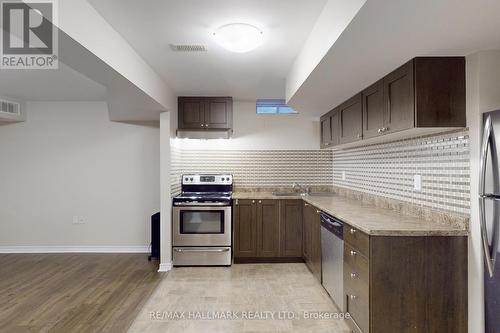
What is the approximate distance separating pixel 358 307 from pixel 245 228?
2.19 metres

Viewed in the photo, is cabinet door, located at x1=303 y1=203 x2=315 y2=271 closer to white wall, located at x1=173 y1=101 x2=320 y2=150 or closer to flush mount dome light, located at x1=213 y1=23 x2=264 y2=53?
white wall, located at x1=173 y1=101 x2=320 y2=150

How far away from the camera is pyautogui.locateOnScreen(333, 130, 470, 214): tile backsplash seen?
218cm

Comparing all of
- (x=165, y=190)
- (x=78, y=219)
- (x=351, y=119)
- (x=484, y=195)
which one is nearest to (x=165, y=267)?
(x=165, y=190)

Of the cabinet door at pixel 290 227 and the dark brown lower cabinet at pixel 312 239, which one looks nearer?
the dark brown lower cabinet at pixel 312 239

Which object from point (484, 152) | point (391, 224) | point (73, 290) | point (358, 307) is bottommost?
point (73, 290)

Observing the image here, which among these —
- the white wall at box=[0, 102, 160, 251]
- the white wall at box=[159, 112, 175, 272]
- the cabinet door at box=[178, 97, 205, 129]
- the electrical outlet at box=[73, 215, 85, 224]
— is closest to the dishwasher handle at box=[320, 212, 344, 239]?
the white wall at box=[159, 112, 175, 272]

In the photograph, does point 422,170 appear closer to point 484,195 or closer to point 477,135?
point 477,135

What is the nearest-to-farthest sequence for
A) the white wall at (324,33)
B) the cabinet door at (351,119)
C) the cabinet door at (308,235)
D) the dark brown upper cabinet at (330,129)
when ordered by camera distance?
the white wall at (324,33) → the cabinet door at (351,119) → the cabinet door at (308,235) → the dark brown upper cabinet at (330,129)

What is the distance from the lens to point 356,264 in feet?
7.53

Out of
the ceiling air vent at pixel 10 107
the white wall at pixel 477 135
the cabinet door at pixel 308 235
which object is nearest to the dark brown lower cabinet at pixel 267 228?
the cabinet door at pixel 308 235

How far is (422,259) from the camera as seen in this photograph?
2.04 m

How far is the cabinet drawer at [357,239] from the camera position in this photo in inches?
83.1

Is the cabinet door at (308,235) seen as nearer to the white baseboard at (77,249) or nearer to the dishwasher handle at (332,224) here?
the dishwasher handle at (332,224)

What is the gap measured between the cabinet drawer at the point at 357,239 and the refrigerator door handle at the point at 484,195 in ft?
2.16
